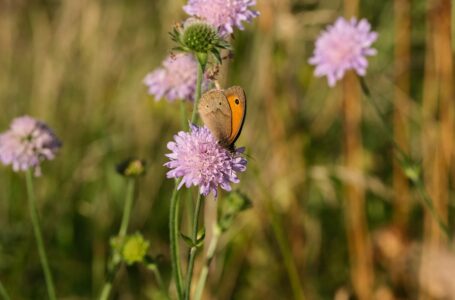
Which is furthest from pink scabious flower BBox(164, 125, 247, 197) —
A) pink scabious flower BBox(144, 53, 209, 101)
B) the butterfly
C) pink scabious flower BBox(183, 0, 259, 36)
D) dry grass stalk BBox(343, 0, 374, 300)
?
dry grass stalk BBox(343, 0, 374, 300)

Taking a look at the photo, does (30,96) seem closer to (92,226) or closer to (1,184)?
(1,184)

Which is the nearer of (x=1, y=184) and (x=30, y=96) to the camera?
(x=1, y=184)

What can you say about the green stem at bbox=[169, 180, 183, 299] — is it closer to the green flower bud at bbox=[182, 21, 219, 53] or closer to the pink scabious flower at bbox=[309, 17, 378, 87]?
the green flower bud at bbox=[182, 21, 219, 53]

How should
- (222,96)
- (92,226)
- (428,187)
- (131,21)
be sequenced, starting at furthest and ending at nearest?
(131,21), (92,226), (428,187), (222,96)

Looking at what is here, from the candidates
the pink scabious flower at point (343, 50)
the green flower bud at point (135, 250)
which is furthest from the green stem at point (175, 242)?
the pink scabious flower at point (343, 50)

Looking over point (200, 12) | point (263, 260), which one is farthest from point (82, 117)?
point (200, 12)

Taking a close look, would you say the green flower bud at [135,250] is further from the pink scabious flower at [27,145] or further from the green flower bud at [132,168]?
the pink scabious flower at [27,145]
